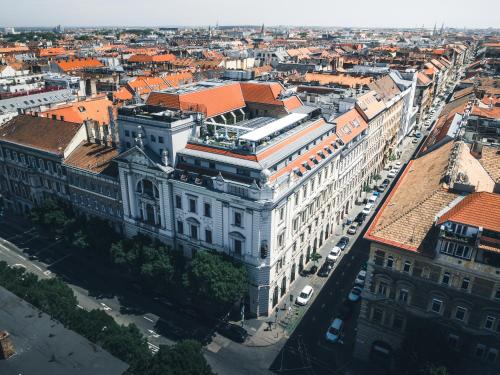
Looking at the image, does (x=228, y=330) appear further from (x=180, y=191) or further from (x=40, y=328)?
(x=40, y=328)

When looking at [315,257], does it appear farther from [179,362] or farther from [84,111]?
[84,111]

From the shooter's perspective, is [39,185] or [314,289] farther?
[39,185]

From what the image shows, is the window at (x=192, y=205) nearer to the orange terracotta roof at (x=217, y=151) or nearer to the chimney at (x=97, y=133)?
the orange terracotta roof at (x=217, y=151)

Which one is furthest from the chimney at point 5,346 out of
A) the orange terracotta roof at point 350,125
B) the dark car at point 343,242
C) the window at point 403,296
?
the orange terracotta roof at point 350,125

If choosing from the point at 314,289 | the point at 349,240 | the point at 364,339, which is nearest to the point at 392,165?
the point at 349,240

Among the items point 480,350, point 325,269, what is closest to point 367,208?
point 325,269

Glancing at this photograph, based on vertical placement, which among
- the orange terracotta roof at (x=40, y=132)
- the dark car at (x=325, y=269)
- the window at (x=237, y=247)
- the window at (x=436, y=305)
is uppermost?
the orange terracotta roof at (x=40, y=132)
